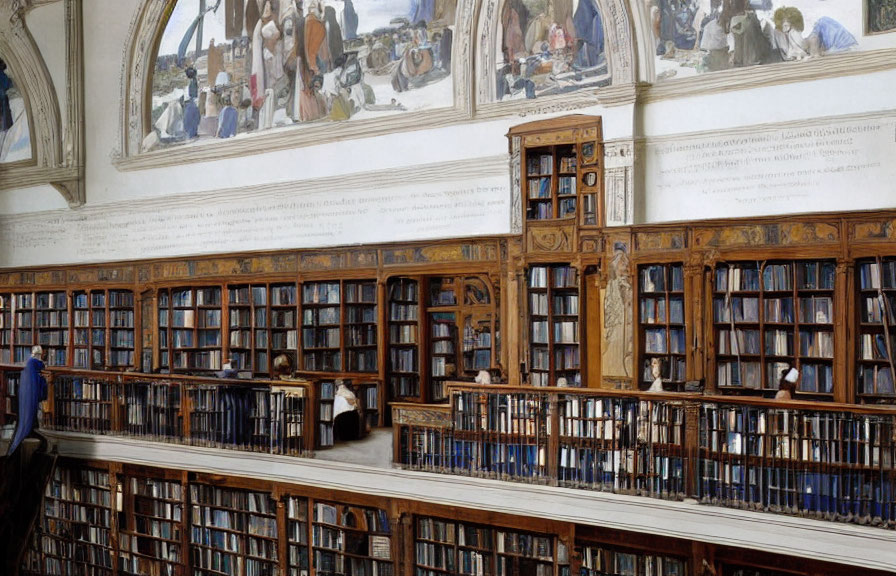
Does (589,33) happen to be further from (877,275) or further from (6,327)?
(6,327)

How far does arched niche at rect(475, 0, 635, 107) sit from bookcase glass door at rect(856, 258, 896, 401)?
3142 mm

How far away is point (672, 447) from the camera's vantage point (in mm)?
7434

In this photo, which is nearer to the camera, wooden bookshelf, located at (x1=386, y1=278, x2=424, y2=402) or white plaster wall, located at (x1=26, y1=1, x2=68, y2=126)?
wooden bookshelf, located at (x1=386, y1=278, x2=424, y2=402)

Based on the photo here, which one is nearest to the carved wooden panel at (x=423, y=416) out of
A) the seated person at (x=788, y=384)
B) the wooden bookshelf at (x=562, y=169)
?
the wooden bookshelf at (x=562, y=169)

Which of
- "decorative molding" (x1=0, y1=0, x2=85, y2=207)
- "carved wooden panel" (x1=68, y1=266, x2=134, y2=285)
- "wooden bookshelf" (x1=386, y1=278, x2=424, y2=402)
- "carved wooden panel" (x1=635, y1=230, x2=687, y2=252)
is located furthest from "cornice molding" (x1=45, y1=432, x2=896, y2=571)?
"decorative molding" (x1=0, y1=0, x2=85, y2=207)

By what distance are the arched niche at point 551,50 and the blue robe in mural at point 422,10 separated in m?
0.70

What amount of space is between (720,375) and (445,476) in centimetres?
289

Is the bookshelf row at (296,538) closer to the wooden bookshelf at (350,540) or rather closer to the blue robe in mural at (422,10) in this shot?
the wooden bookshelf at (350,540)

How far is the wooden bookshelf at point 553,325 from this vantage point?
1004 centimetres

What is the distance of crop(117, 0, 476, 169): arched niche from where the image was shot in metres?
11.1

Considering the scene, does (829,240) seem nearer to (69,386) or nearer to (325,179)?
(325,179)

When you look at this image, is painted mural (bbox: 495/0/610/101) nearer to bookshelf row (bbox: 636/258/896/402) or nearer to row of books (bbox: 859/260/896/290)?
bookshelf row (bbox: 636/258/896/402)

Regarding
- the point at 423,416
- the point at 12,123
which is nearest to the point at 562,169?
the point at 423,416

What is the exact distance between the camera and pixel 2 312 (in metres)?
14.7
